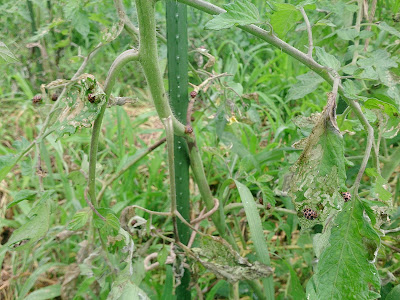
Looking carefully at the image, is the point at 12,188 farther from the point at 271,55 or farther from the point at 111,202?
the point at 271,55

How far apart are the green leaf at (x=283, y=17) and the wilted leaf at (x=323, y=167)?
0.18 metres

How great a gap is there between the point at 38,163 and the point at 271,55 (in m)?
2.19

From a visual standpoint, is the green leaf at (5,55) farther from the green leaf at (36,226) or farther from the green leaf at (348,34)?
the green leaf at (348,34)

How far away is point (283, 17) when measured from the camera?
70cm

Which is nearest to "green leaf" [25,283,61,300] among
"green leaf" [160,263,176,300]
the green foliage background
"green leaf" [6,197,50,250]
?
the green foliage background

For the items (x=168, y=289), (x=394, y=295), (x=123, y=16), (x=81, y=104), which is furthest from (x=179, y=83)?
(x=394, y=295)

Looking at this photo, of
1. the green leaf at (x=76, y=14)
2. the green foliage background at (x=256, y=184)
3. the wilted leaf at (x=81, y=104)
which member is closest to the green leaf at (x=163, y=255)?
the green foliage background at (x=256, y=184)

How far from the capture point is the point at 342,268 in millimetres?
620

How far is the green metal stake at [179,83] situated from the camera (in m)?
0.94

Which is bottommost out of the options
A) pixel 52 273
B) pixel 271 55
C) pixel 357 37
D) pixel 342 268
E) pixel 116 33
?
pixel 52 273

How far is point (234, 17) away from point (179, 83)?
1.30 feet

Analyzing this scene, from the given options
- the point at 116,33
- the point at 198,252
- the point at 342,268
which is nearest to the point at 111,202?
the point at 198,252

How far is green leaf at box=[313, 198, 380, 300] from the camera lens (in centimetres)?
61

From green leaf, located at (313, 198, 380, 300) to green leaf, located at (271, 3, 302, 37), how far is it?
1.01 feet
